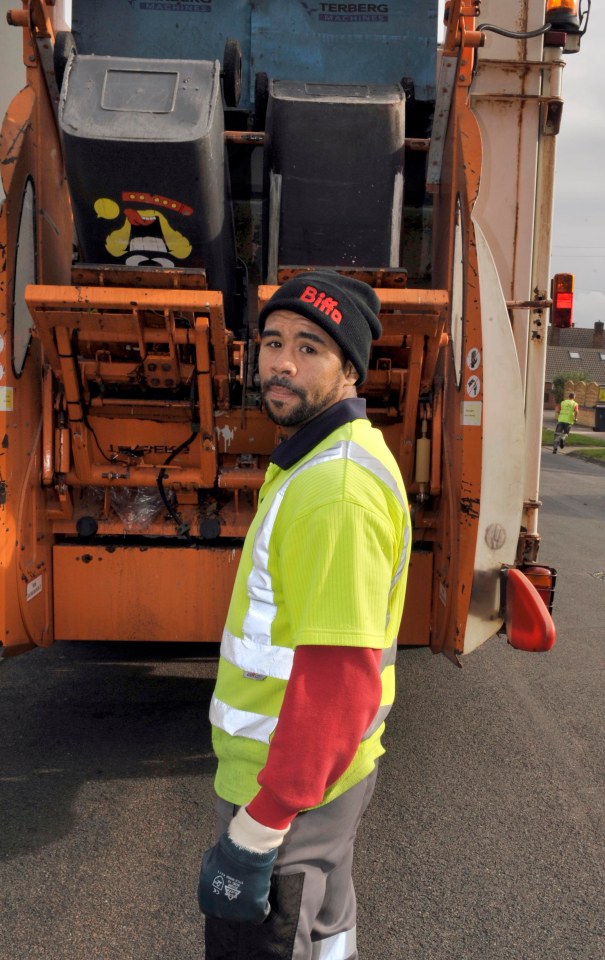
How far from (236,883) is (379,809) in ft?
6.63

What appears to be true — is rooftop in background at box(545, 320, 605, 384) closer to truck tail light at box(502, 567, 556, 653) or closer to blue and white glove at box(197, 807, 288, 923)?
truck tail light at box(502, 567, 556, 653)

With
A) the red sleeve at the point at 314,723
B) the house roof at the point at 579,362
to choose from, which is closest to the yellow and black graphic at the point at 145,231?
the red sleeve at the point at 314,723

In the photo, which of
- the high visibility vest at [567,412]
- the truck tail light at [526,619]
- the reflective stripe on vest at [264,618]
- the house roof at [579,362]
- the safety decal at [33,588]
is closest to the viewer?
the reflective stripe on vest at [264,618]

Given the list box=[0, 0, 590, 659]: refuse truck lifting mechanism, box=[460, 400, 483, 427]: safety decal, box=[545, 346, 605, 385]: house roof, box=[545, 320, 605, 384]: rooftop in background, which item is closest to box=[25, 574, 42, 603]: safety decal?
box=[0, 0, 590, 659]: refuse truck lifting mechanism

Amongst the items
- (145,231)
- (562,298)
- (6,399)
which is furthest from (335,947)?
(562,298)

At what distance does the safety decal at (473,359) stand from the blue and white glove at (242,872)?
228 centimetres

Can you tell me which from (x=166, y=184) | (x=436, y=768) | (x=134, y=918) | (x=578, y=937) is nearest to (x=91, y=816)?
(x=134, y=918)

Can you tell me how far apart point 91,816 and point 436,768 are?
57.6 inches

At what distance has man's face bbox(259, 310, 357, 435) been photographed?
1.83 metres

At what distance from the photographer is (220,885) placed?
160 cm

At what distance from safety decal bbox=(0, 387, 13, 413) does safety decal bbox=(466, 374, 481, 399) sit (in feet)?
5.90

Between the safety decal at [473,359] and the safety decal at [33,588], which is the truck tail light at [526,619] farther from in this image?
the safety decal at [33,588]

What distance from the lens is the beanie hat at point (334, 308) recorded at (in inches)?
70.6

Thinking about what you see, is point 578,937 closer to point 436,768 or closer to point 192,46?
point 436,768
